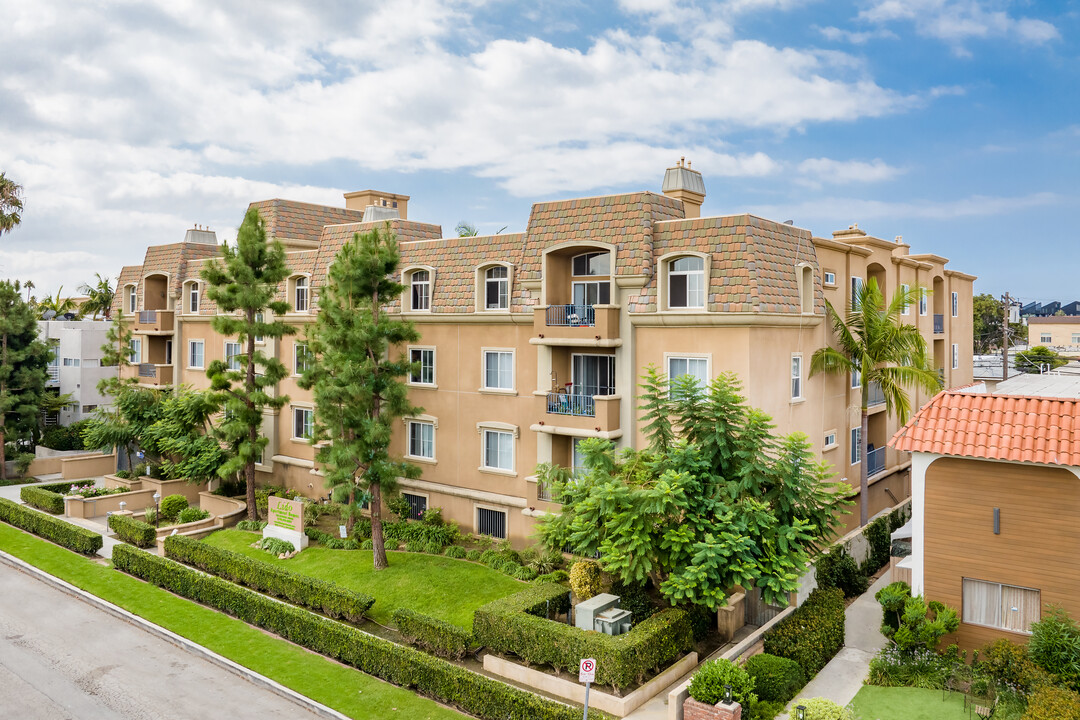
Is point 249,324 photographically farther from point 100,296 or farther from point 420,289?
point 100,296

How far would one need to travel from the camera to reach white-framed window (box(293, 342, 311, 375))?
97.1 feet

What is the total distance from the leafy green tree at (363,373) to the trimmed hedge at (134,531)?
369 inches

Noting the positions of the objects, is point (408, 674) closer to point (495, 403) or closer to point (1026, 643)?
point (495, 403)

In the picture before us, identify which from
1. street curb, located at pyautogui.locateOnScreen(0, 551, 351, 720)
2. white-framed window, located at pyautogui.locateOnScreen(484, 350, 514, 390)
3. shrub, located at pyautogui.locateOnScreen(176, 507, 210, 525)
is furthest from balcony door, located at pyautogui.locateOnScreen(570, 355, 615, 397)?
shrub, located at pyautogui.locateOnScreen(176, 507, 210, 525)

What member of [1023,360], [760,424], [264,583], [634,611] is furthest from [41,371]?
[1023,360]

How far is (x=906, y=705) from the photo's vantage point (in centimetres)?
1667

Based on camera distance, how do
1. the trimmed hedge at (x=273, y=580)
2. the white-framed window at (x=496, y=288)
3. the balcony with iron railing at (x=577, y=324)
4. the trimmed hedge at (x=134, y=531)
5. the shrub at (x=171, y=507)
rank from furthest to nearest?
the shrub at (x=171, y=507)
the trimmed hedge at (x=134, y=531)
the white-framed window at (x=496, y=288)
the balcony with iron railing at (x=577, y=324)
the trimmed hedge at (x=273, y=580)

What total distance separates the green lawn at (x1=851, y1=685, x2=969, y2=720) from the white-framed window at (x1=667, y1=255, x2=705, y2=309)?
11.7 m

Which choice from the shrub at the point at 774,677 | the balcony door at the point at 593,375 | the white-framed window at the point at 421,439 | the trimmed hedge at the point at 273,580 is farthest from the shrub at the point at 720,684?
the white-framed window at the point at 421,439

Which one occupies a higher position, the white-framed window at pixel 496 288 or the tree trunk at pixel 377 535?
the white-framed window at pixel 496 288

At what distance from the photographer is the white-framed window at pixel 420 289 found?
31.1 metres

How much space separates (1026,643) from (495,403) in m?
18.2

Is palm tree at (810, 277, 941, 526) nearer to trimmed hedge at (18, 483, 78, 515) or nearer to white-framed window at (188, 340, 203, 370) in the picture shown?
white-framed window at (188, 340, 203, 370)

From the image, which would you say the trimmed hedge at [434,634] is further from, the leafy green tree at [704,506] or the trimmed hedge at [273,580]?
the leafy green tree at [704,506]
